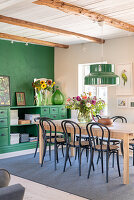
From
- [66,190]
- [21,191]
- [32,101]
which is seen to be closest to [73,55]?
[32,101]

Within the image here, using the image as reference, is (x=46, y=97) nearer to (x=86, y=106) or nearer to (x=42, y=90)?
(x=42, y=90)

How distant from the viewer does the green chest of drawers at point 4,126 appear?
6145mm

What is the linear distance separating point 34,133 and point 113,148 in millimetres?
2919

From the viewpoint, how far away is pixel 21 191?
186 cm

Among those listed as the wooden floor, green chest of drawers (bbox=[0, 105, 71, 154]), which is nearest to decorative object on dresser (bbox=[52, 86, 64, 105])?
green chest of drawers (bbox=[0, 105, 71, 154])

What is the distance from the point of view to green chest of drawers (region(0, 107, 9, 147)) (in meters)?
6.14

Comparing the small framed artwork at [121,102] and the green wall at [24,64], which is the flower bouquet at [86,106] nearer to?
the small framed artwork at [121,102]

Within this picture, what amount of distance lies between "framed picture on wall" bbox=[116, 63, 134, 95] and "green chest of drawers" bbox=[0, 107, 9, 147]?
8.22ft

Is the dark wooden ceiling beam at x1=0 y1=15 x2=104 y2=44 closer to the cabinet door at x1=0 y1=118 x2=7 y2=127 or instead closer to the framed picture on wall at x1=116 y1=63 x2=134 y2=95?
the framed picture on wall at x1=116 y1=63 x2=134 y2=95

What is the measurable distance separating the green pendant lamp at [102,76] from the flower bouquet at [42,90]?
98.2 inches

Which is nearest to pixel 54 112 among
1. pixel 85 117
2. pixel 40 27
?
pixel 85 117

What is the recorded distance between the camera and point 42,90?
7.27m

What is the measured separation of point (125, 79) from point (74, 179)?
284cm

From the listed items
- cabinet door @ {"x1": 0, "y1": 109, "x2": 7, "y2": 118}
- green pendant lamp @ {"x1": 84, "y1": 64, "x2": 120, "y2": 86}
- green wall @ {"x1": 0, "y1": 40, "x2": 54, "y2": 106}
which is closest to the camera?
green pendant lamp @ {"x1": 84, "y1": 64, "x2": 120, "y2": 86}
